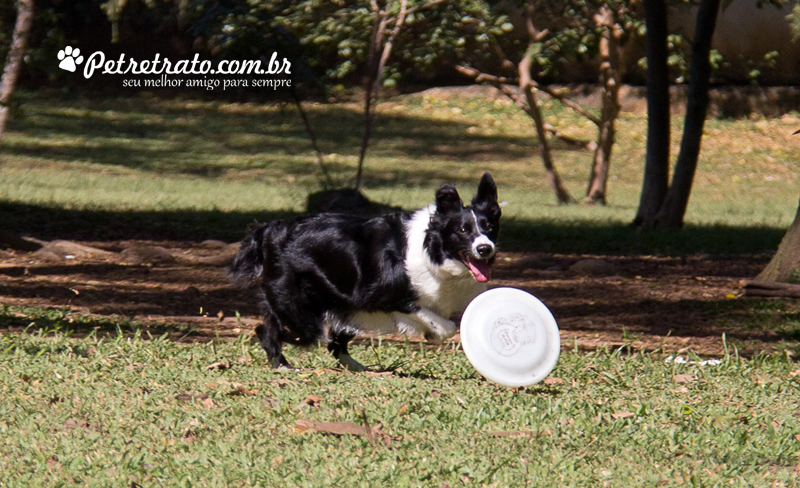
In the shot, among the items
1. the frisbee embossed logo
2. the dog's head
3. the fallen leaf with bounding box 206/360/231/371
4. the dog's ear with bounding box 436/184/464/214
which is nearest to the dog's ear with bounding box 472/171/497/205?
the dog's head

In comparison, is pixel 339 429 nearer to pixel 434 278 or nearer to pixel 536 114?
pixel 434 278

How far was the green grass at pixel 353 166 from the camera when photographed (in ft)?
38.6

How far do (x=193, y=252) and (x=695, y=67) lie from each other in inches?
247

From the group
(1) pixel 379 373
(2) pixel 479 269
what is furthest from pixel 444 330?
(1) pixel 379 373

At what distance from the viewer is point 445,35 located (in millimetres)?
12281

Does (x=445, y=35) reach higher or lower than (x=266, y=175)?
higher

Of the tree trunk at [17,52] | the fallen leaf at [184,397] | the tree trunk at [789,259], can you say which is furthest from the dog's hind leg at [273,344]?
the tree trunk at [17,52]

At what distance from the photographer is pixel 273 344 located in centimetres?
534

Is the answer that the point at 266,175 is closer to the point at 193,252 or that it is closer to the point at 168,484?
the point at 193,252

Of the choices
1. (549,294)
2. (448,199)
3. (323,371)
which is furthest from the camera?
(549,294)

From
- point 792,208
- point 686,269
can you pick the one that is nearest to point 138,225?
point 686,269

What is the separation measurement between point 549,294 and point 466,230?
3.45 metres

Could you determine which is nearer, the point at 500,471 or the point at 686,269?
the point at 500,471

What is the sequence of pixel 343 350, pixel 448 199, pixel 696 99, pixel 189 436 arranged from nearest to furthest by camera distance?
pixel 189 436 → pixel 448 199 → pixel 343 350 → pixel 696 99
